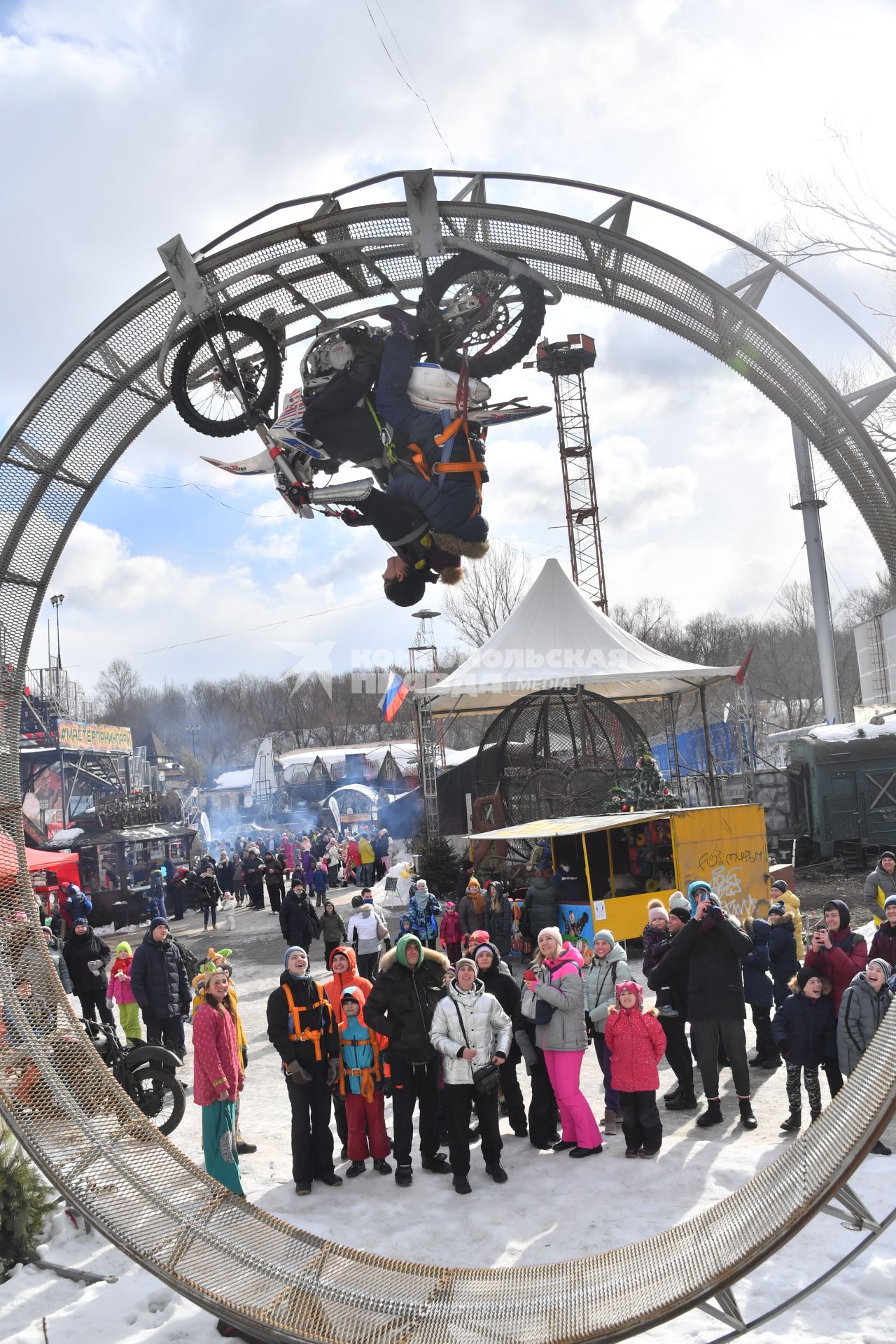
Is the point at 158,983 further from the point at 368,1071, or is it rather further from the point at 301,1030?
the point at 368,1071

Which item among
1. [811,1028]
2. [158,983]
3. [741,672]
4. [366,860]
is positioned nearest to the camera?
[811,1028]

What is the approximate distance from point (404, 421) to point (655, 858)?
410 inches

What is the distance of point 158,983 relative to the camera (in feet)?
29.5

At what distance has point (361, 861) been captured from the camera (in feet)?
78.7

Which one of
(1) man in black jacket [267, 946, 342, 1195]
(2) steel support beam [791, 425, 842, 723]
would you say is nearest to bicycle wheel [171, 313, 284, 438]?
(1) man in black jacket [267, 946, 342, 1195]

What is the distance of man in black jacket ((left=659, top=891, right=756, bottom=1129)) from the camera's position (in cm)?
704

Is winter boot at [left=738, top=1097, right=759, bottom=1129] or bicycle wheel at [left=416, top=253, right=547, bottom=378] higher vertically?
bicycle wheel at [left=416, top=253, right=547, bottom=378]

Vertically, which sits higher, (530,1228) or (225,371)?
A: (225,371)

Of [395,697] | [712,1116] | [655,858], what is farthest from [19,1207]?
[395,697]

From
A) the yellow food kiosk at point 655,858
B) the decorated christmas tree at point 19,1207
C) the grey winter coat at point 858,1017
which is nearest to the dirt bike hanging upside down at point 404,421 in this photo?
the grey winter coat at point 858,1017

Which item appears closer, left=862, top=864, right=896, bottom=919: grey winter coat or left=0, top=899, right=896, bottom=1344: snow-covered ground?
left=0, top=899, right=896, bottom=1344: snow-covered ground

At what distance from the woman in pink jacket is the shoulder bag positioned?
1.49 m

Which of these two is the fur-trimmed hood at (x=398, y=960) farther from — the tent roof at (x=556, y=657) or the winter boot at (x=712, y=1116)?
the tent roof at (x=556, y=657)

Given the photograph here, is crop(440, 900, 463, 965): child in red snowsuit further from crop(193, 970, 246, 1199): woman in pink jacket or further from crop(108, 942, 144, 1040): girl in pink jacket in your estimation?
crop(193, 970, 246, 1199): woman in pink jacket
